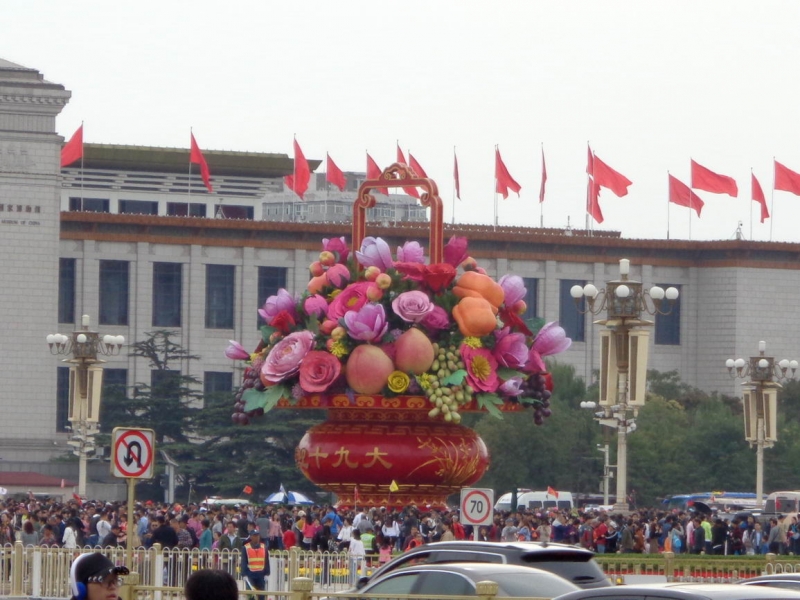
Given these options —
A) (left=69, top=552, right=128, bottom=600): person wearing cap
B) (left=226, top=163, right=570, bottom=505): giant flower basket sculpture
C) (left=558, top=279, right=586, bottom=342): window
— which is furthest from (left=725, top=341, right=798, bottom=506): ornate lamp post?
(left=69, top=552, right=128, bottom=600): person wearing cap

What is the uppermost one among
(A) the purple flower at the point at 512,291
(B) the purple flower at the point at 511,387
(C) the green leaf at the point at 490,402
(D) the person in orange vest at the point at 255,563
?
(A) the purple flower at the point at 512,291

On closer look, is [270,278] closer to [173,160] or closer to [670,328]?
[173,160]

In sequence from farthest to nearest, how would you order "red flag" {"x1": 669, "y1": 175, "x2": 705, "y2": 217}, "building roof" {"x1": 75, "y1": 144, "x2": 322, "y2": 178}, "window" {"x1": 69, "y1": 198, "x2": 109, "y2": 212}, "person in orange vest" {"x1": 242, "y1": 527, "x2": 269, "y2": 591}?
"window" {"x1": 69, "y1": 198, "x2": 109, "y2": 212} < "building roof" {"x1": 75, "y1": 144, "x2": 322, "y2": 178} < "red flag" {"x1": 669, "y1": 175, "x2": 705, "y2": 217} < "person in orange vest" {"x1": 242, "y1": 527, "x2": 269, "y2": 591}

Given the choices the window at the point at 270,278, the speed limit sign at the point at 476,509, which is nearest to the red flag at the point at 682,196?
the window at the point at 270,278

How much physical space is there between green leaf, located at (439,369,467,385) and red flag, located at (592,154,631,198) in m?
36.3

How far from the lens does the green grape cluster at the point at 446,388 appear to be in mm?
23969

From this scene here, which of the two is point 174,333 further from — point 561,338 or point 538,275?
point 561,338

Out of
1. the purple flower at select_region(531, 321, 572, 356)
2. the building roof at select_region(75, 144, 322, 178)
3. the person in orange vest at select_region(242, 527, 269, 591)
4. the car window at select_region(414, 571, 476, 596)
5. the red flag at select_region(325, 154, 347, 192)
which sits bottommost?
the person in orange vest at select_region(242, 527, 269, 591)

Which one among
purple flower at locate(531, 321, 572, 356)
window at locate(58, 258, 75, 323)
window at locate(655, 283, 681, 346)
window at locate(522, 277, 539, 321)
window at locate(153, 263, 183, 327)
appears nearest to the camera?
purple flower at locate(531, 321, 572, 356)

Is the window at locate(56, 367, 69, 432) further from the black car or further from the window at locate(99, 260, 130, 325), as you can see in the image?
the black car

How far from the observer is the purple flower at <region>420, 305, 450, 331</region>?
24.3 meters

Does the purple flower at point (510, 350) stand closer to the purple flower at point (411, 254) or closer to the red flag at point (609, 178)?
the purple flower at point (411, 254)

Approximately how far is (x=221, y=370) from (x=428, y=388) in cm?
5437

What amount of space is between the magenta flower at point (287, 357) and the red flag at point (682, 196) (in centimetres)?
3812
